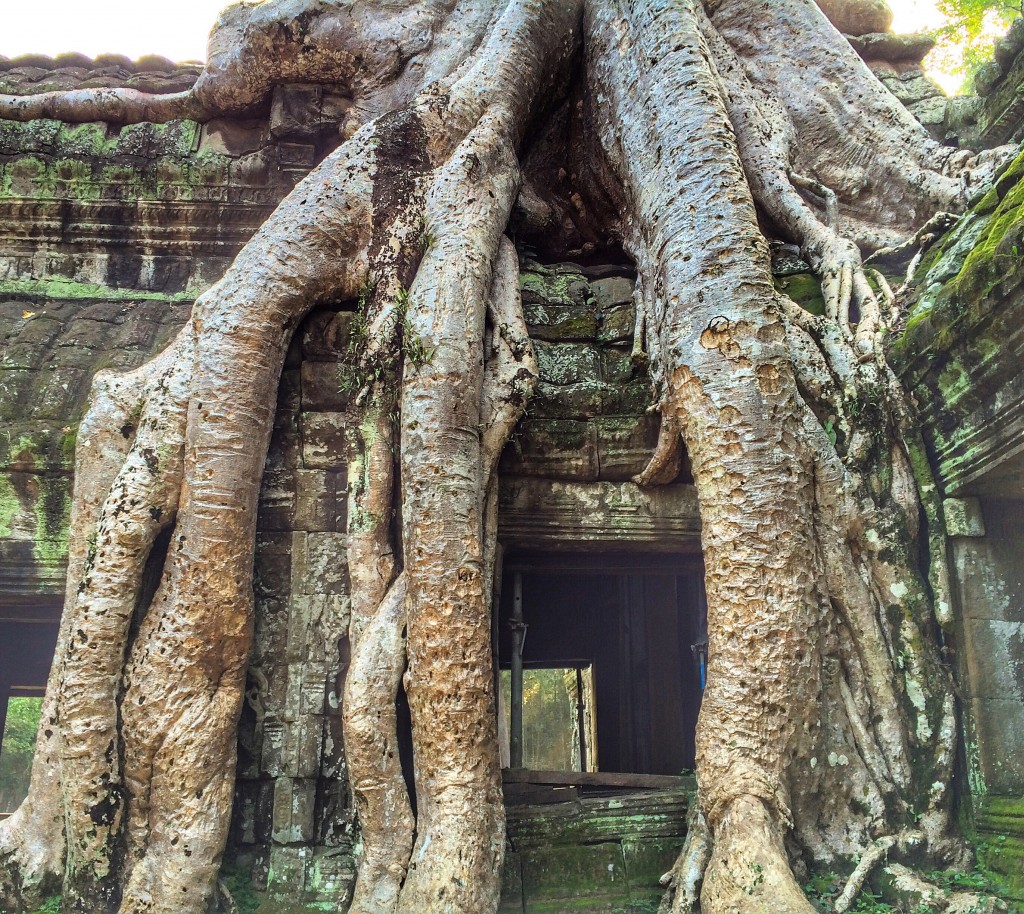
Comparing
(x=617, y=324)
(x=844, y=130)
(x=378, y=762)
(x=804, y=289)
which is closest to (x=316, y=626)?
(x=378, y=762)

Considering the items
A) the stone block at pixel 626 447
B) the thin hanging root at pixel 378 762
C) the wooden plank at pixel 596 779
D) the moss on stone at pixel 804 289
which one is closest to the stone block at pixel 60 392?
the thin hanging root at pixel 378 762

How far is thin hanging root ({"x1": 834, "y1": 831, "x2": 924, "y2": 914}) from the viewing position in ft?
7.71

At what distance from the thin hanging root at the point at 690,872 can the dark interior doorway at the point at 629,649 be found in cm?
188

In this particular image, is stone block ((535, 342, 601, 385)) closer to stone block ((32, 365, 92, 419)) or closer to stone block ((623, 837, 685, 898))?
stone block ((623, 837, 685, 898))

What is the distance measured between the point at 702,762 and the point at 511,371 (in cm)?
144

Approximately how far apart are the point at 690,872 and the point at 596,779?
3.49 ft

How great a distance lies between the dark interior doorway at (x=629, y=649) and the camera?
16.7 ft

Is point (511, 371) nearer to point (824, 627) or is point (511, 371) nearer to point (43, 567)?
point (824, 627)

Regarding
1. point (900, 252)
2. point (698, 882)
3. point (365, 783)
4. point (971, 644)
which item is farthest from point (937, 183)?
point (365, 783)

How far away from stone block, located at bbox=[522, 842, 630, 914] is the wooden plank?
45cm

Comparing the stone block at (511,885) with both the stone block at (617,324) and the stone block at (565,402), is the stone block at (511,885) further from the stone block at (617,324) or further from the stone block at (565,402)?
the stone block at (617,324)

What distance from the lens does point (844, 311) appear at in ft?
10.5

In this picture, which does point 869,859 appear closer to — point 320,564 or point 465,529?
point 465,529

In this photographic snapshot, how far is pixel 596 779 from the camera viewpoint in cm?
349
